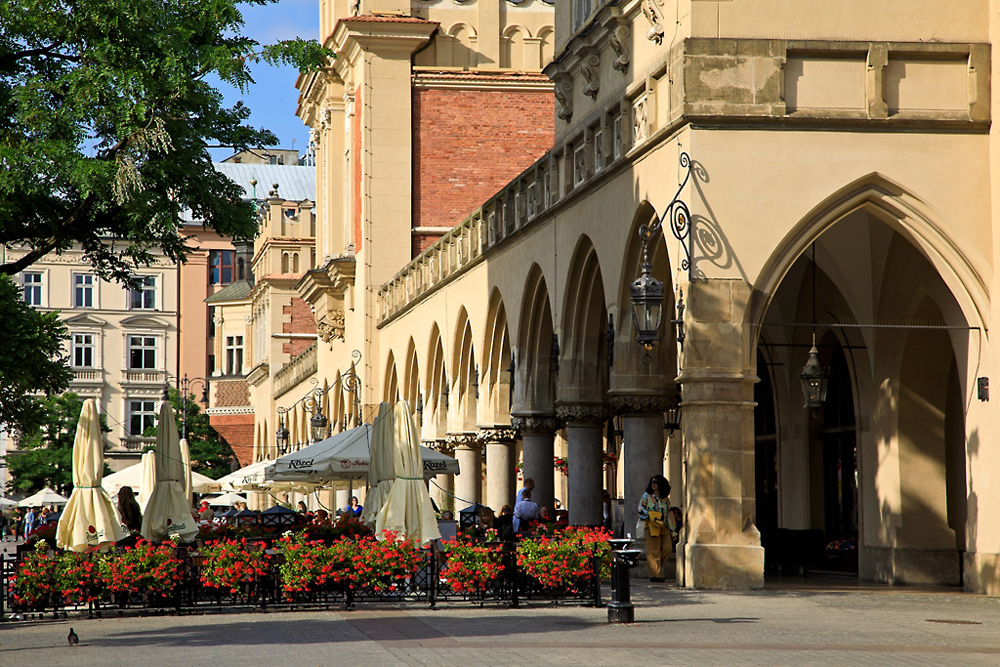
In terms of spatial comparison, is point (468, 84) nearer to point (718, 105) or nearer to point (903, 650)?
point (718, 105)

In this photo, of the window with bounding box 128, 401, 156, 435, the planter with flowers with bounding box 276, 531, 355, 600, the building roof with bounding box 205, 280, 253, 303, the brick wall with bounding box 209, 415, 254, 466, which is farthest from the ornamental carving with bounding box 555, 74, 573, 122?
the window with bounding box 128, 401, 156, 435

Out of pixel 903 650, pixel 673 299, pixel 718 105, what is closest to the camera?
pixel 903 650

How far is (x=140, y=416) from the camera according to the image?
90.4m

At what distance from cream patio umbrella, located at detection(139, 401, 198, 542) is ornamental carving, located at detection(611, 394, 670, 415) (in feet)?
18.6

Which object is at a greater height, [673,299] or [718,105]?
[718,105]

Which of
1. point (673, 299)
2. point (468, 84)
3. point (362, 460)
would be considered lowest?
point (362, 460)

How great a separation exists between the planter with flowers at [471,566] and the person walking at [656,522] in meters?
3.23

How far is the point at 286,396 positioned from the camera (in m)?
63.3

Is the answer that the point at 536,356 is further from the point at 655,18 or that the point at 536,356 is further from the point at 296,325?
the point at 296,325

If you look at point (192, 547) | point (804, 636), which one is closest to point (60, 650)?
point (192, 547)

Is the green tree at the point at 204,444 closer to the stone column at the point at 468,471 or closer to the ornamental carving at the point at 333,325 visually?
the ornamental carving at the point at 333,325

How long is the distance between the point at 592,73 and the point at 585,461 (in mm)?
5745

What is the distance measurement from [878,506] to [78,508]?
10.5 metres

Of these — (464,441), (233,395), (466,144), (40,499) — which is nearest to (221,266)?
(233,395)
